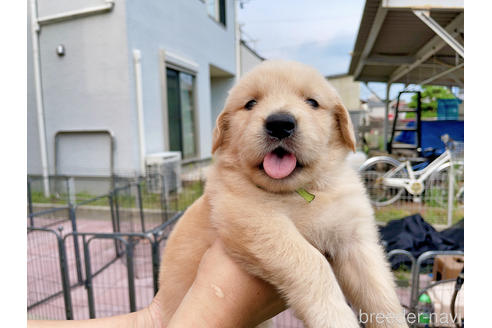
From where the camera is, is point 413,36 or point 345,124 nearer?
point 345,124

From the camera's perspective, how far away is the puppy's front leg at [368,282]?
1292mm

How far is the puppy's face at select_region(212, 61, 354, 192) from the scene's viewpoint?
4.00 ft

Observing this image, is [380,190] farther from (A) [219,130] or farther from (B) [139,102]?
(B) [139,102]

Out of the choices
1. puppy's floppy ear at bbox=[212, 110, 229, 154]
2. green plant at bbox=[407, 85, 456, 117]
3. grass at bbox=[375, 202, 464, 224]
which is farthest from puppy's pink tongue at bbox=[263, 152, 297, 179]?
green plant at bbox=[407, 85, 456, 117]

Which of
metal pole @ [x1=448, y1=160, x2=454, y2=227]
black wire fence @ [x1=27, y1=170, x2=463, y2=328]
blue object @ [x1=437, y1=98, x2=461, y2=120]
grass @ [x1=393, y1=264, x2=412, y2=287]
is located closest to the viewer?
black wire fence @ [x1=27, y1=170, x2=463, y2=328]

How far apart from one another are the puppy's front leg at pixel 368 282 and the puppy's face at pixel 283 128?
1.25 ft

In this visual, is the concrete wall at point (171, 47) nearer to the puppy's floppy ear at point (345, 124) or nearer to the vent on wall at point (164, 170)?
the vent on wall at point (164, 170)

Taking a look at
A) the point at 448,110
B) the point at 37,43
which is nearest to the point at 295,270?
the point at 448,110

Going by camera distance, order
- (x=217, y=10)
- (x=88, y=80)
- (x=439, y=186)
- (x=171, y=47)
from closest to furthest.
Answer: (x=439, y=186) < (x=88, y=80) < (x=171, y=47) < (x=217, y=10)

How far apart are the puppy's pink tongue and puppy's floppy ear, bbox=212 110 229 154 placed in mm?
321

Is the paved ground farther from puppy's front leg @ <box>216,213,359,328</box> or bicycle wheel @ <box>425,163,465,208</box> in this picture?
bicycle wheel @ <box>425,163,465,208</box>

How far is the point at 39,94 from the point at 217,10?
282 inches

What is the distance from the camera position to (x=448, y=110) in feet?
22.4
